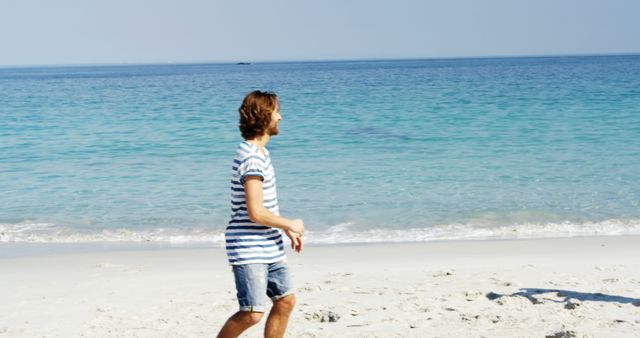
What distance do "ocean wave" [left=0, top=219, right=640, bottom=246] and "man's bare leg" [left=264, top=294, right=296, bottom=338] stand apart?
17.5ft

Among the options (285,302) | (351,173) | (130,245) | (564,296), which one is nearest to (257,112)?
(285,302)

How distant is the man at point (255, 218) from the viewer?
3971 mm

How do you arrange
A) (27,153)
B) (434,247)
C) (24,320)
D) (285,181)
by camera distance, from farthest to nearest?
(27,153)
(285,181)
(434,247)
(24,320)

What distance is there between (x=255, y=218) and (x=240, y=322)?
1.97 feet

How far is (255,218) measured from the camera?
3.95 meters

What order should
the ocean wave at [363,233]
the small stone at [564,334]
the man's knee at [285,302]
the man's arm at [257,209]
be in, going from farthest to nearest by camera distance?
the ocean wave at [363,233] < the small stone at [564,334] < the man's knee at [285,302] < the man's arm at [257,209]

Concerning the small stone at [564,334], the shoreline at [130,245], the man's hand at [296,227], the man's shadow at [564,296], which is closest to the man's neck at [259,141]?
the man's hand at [296,227]

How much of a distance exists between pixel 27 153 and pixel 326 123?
9.39m

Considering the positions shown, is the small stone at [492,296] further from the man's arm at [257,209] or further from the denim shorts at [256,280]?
the man's arm at [257,209]

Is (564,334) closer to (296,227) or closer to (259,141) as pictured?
(296,227)

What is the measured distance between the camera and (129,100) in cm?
3972

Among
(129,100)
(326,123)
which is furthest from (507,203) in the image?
(129,100)

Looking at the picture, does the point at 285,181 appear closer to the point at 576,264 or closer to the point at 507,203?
the point at 507,203

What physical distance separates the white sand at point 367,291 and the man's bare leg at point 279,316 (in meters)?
→ 1.24
